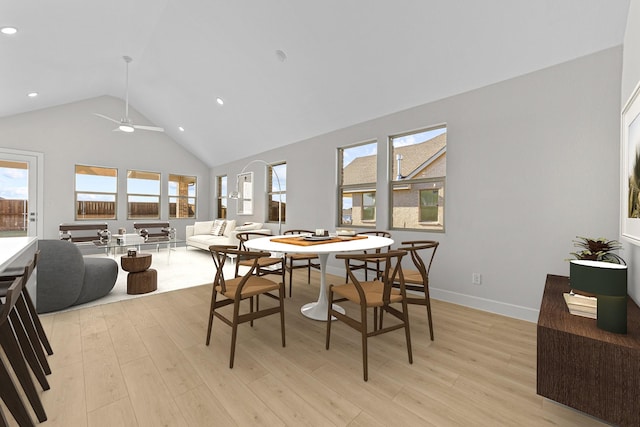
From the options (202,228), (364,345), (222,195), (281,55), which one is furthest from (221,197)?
(364,345)

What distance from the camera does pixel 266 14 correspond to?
337 centimetres

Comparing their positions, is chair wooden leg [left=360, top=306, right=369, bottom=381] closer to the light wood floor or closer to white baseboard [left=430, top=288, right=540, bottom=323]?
the light wood floor

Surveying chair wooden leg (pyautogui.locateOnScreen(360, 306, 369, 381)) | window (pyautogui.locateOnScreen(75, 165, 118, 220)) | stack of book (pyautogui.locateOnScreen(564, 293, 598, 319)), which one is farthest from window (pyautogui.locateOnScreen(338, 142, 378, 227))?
window (pyautogui.locateOnScreen(75, 165, 118, 220))

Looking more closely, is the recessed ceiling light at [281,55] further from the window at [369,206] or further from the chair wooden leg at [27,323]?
the chair wooden leg at [27,323]

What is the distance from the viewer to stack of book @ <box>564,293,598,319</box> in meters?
1.56

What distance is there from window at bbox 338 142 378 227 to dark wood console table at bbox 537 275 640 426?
3046 mm

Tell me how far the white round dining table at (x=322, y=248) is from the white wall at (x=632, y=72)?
1598 mm

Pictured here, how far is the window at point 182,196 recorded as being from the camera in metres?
8.36

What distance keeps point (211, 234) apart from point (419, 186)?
5.75 m

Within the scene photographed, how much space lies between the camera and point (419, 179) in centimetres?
370

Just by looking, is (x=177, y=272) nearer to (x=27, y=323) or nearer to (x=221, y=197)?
(x=27, y=323)

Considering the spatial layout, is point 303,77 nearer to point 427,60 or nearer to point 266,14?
point 266,14

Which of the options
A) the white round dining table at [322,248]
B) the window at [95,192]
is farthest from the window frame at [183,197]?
the white round dining table at [322,248]

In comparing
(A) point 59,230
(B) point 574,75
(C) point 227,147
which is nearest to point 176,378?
(B) point 574,75
